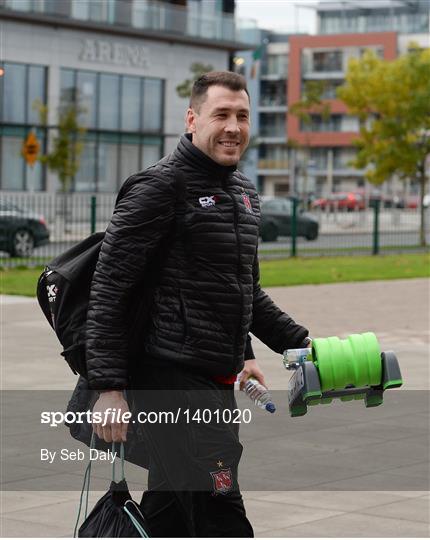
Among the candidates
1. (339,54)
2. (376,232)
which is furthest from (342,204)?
(339,54)

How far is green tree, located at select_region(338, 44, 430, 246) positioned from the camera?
43.1 meters

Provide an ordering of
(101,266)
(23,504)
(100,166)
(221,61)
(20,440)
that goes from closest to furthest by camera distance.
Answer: (101,266) → (23,504) → (20,440) → (100,166) → (221,61)

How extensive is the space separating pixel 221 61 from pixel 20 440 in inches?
2074

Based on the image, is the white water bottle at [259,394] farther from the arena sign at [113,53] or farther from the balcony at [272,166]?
the balcony at [272,166]

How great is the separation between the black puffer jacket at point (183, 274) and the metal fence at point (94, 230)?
21037 mm

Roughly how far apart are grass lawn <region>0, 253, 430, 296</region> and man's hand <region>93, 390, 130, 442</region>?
15648mm

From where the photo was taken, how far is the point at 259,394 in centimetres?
485

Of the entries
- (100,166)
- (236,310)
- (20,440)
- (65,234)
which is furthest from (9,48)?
(236,310)

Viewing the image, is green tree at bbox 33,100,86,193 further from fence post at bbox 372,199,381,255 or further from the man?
the man

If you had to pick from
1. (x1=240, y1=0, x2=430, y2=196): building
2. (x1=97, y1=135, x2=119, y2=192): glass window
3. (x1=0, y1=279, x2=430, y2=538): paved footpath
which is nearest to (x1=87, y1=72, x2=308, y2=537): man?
(x1=0, y1=279, x2=430, y2=538): paved footpath

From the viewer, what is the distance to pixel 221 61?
60.5 m

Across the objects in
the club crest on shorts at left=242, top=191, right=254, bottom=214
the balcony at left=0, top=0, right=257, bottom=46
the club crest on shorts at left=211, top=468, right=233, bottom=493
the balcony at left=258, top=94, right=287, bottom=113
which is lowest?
the club crest on shorts at left=211, top=468, right=233, bottom=493

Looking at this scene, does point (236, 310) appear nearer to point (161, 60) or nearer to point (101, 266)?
point (101, 266)

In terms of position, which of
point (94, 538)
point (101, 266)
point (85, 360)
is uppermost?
point (101, 266)
